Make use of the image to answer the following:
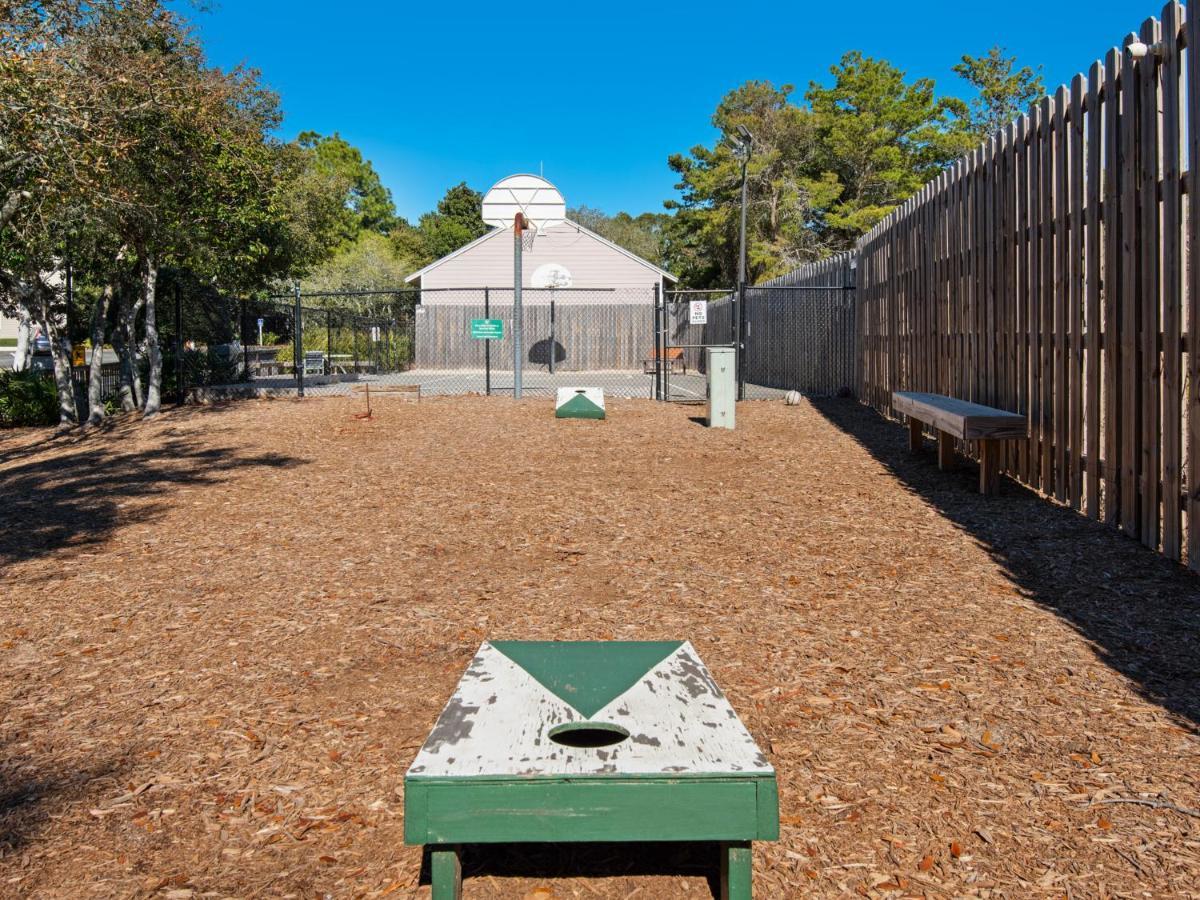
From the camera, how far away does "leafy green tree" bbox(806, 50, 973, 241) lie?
4844 centimetres

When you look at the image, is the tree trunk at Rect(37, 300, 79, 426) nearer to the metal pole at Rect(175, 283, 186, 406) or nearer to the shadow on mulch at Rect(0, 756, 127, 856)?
the metal pole at Rect(175, 283, 186, 406)

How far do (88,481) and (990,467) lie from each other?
8.41 metres

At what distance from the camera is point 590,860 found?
305 centimetres

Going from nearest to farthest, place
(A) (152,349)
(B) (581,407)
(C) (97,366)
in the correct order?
1. (B) (581,407)
2. (C) (97,366)
3. (A) (152,349)

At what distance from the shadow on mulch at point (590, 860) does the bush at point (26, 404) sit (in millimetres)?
15236

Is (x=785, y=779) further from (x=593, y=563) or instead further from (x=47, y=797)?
(x=593, y=563)

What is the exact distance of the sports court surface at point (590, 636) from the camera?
3.02m

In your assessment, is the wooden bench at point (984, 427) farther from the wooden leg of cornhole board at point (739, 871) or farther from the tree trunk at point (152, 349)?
the tree trunk at point (152, 349)

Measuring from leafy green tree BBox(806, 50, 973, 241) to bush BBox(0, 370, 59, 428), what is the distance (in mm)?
38591

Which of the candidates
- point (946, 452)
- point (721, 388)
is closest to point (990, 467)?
point (946, 452)

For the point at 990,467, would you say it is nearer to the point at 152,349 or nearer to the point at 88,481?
the point at 88,481

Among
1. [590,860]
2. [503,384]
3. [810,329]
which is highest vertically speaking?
[810,329]

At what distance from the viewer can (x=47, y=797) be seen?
3.39m

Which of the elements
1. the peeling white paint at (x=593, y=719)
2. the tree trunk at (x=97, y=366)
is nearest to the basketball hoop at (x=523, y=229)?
the tree trunk at (x=97, y=366)
